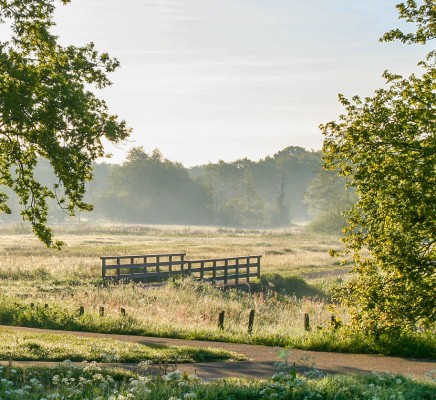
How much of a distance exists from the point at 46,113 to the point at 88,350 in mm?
6583

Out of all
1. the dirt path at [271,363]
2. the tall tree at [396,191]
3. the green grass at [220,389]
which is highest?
the tall tree at [396,191]

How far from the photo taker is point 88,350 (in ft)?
52.2

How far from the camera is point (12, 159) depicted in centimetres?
2045

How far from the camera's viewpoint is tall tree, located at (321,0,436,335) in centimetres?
1619

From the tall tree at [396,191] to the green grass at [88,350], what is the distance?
13.7 feet

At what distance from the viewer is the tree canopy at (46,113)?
17.7 meters

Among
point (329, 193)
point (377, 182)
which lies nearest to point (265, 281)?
point (377, 182)

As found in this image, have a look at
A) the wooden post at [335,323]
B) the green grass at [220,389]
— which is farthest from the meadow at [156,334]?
the wooden post at [335,323]

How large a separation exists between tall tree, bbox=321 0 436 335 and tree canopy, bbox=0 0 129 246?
7086 mm

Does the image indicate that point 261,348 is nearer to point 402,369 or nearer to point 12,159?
point 402,369

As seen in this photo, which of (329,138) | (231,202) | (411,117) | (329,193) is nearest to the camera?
(411,117)

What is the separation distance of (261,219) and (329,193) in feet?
118

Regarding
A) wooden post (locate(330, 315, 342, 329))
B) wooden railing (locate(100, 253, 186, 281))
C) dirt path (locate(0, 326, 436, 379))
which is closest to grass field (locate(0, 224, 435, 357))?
wooden post (locate(330, 315, 342, 329))

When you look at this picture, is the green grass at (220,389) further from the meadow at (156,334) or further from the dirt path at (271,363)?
the dirt path at (271,363)
